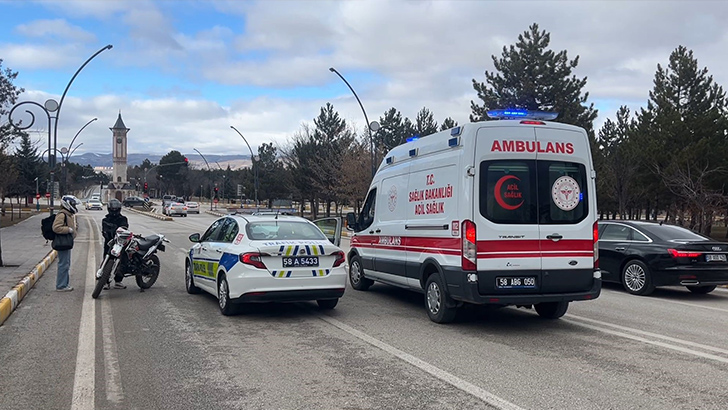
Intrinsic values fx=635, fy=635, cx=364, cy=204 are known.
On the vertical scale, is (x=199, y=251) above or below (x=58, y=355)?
above

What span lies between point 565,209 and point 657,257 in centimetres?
448

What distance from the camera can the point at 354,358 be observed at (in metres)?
6.70

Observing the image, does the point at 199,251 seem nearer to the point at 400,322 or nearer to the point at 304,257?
the point at 304,257

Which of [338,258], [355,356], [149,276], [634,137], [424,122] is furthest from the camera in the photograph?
[424,122]

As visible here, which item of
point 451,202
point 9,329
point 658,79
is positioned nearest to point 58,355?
point 9,329

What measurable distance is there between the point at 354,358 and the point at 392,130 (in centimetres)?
5357

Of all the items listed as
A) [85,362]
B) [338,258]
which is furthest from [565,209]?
[85,362]

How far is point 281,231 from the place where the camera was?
375 inches

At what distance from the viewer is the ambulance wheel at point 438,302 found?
27.5 feet

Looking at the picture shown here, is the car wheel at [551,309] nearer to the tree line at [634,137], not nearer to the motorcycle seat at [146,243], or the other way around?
the motorcycle seat at [146,243]

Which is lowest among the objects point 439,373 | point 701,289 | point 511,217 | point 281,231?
point 701,289

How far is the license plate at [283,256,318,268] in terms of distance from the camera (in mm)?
8844

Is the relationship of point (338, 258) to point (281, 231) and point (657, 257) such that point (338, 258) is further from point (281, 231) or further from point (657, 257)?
point (657, 257)

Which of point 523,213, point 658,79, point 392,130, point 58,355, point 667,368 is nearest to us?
point 667,368
